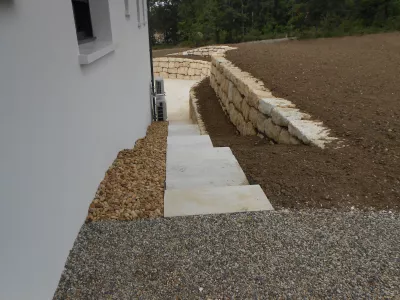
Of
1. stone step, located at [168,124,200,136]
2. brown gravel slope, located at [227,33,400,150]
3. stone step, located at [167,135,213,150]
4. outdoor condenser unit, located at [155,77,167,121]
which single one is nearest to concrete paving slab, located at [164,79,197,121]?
outdoor condenser unit, located at [155,77,167,121]

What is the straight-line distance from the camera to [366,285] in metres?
1.67

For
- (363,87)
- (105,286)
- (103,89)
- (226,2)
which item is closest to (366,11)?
(226,2)

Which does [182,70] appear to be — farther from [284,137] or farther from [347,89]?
[284,137]

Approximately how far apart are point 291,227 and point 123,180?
5.03ft

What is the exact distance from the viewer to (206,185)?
2.91 metres

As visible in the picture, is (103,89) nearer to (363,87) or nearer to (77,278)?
(77,278)

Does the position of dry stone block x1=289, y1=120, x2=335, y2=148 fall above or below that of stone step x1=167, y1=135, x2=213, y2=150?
above

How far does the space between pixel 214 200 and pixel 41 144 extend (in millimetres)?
1323

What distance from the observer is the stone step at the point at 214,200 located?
2338mm

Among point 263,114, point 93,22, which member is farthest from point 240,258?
point 263,114

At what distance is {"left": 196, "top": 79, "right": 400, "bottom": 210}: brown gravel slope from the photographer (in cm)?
242

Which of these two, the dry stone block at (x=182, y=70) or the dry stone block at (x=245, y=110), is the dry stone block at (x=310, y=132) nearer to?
the dry stone block at (x=245, y=110)

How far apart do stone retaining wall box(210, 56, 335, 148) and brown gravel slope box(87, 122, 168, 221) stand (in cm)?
162

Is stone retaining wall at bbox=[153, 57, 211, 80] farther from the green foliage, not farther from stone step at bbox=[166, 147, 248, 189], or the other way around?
stone step at bbox=[166, 147, 248, 189]
